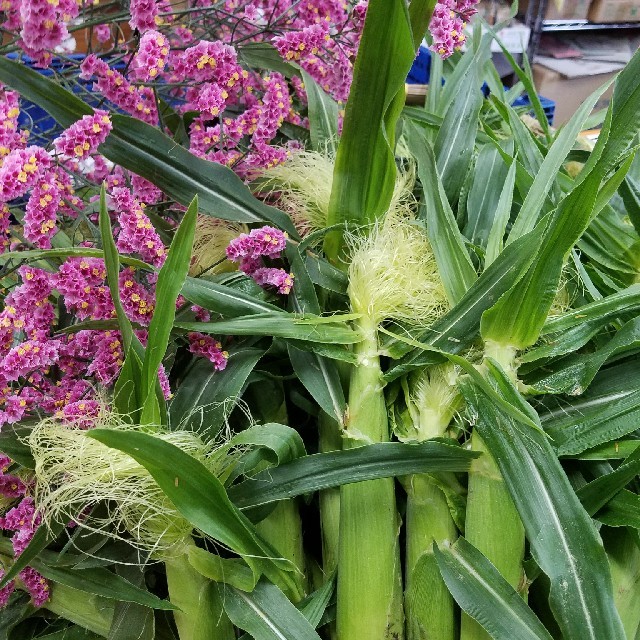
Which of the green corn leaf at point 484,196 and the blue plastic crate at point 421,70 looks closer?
the green corn leaf at point 484,196

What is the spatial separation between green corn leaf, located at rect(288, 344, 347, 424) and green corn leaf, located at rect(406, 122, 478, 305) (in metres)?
0.15

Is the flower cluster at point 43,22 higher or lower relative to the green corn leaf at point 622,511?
higher

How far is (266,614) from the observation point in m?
0.62

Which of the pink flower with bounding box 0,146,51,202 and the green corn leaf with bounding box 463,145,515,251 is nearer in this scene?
the pink flower with bounding box 0,146,51,202

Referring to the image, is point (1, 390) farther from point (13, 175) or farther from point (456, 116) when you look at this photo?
point (456, 116)

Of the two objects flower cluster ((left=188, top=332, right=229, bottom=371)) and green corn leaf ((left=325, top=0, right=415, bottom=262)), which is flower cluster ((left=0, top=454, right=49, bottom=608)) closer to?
flower cluster ((left=188, top=332, right=229, bottom=371))

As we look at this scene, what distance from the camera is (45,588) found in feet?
2.31

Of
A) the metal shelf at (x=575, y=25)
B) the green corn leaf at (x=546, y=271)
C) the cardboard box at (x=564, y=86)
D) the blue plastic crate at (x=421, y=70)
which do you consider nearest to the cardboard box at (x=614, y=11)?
the metal shelf at (x=575, y=25)

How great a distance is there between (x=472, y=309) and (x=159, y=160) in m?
0.37

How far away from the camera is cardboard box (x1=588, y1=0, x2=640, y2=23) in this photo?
9.21 ft

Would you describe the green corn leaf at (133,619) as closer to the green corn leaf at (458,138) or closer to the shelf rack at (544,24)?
the green corn leaf at (458,138)

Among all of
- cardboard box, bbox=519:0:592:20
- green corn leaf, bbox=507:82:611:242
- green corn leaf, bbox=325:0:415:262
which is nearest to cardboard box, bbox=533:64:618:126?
cardboard box, bbox=519:0:592:20

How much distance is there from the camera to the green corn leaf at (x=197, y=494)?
51cm

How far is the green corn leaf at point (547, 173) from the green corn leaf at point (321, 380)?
0.78ft
